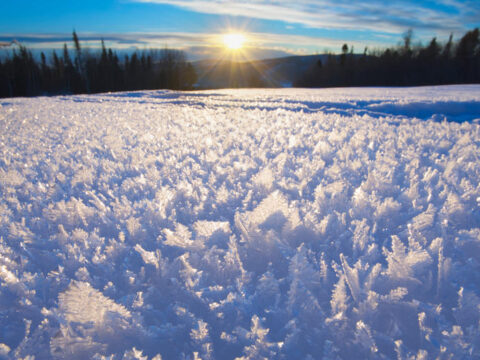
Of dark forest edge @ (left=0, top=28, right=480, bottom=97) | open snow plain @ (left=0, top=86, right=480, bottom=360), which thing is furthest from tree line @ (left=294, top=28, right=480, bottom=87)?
open snow plain @ (left=0, top=86, right=480, bottom=360)

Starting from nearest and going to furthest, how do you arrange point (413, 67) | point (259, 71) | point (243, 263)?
1. point (243, 263)
2. point (413, 67)
3. point (259, 71)

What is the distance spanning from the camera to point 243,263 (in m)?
1.05

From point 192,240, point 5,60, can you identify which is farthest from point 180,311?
point 5,60

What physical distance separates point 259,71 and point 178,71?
59.8 m

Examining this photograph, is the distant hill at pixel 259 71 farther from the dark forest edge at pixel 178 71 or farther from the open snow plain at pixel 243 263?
the open snow plain at pixel 243 263

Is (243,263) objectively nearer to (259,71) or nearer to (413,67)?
(413,67)

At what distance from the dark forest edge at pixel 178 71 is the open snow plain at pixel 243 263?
47.2 meters

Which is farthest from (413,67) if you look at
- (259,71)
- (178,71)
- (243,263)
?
(259,71)

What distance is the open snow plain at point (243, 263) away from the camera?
29.6 inches

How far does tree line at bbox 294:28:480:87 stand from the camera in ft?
121

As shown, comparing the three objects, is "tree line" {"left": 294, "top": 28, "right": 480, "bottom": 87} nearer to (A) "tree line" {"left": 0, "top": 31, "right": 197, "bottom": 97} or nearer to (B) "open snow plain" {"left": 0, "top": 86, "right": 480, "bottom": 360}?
(A) "tree line" {"left": 0, "top": 31, "right": 197, "bottom": 97}

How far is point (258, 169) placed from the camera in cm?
208

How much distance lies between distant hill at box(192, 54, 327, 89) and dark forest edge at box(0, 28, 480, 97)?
106ft

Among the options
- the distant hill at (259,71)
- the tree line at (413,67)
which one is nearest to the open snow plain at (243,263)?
the tree line at (413,67)
